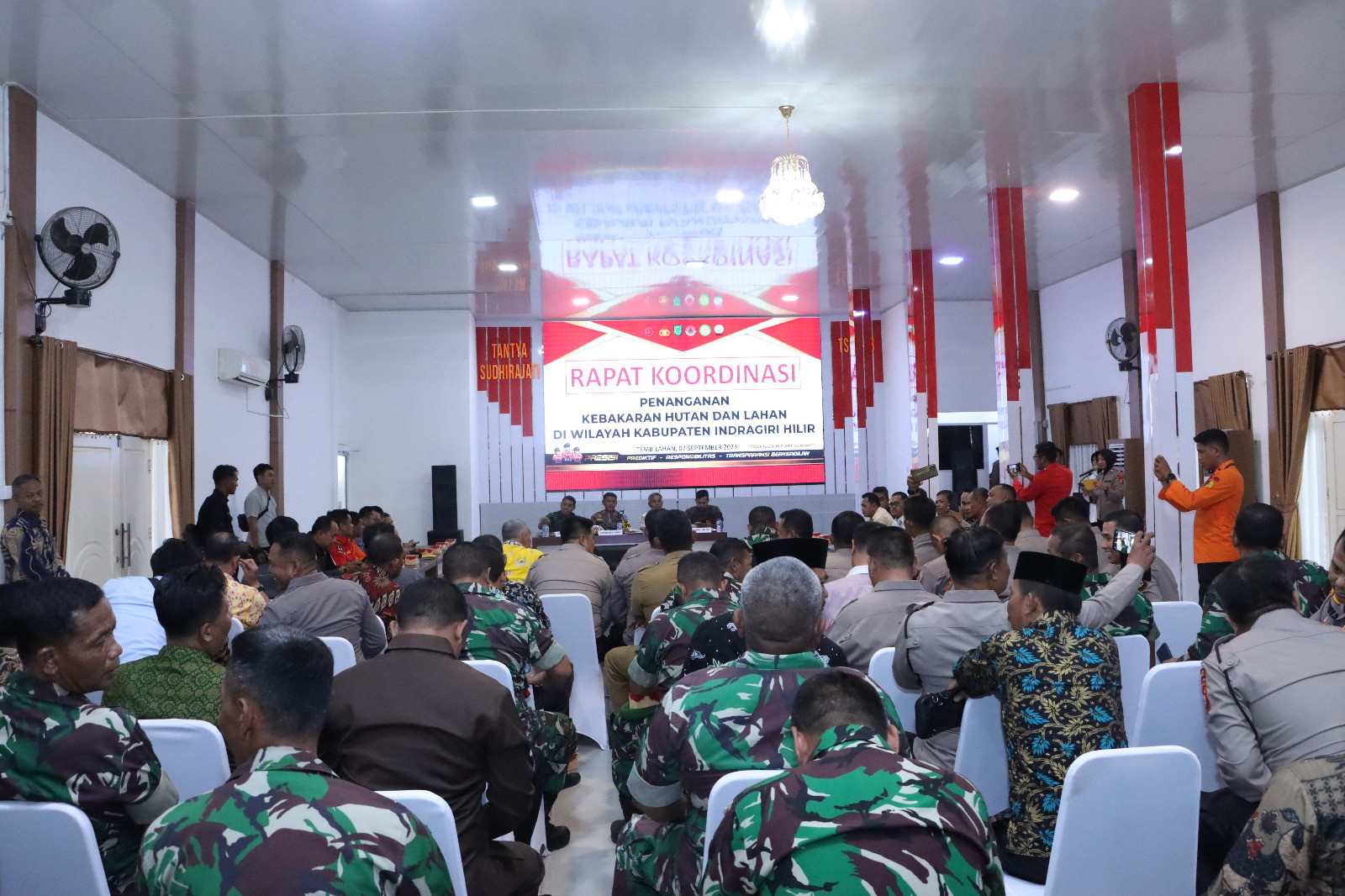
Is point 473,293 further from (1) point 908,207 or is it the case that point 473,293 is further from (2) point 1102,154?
(2) point 1102,154

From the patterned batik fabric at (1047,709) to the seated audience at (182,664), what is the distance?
180 centimetres

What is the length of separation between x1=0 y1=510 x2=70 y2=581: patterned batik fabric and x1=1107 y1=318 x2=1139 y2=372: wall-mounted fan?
9676 mm

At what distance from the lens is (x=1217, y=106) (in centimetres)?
677

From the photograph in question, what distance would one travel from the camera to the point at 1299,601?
3221mm

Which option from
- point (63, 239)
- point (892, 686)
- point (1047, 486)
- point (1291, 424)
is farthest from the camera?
point (1291, 424)

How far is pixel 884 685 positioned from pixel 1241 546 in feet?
5.29

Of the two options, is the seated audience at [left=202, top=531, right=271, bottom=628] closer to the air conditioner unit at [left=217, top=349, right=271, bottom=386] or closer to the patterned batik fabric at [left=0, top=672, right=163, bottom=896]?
the patterned batik fabric at [left=0, top=672, right=163, bottom=896]

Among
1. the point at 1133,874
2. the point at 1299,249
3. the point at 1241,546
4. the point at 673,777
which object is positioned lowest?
the point at 1133,874

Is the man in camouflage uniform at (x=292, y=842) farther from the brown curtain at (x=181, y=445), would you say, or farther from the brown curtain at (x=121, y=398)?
the brown curtain at (x=181, y=445)

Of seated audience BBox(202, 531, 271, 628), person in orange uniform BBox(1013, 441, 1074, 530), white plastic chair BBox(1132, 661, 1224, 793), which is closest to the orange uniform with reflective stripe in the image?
person in orange uniform BBox(1013, 441, 1074, 530)

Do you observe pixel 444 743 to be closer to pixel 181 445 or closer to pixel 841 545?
pixel 841 545

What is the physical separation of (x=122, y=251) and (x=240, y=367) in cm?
192

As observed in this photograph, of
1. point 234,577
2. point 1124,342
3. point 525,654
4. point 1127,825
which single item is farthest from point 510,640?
point 1124,342

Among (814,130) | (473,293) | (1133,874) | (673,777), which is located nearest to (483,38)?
(814,130)
